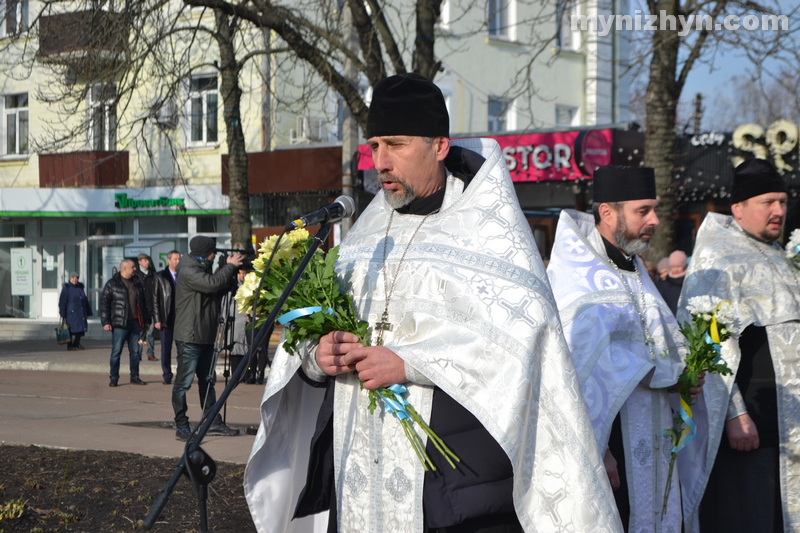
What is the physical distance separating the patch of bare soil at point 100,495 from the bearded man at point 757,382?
2.92 meters

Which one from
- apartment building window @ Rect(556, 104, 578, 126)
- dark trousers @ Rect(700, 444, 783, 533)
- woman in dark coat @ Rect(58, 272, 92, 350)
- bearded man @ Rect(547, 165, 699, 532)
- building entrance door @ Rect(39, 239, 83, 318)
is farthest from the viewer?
apartment building window @ Rect(556, 104, 578, 126)

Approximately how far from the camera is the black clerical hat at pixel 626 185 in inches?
197

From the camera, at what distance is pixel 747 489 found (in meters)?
5.38

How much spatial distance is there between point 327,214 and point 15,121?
28532 millimetres

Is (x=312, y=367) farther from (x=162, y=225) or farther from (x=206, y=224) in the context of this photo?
(x=162, y=225)

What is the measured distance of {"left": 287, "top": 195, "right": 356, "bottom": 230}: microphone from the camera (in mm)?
3090

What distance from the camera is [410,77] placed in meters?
3.57

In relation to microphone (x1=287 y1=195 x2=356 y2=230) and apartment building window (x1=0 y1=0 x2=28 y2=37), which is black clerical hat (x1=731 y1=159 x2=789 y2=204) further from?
apartment building window (x1=0 y1=0 x2=28 y2=37)

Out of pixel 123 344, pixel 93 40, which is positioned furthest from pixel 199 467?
pixel 123 344

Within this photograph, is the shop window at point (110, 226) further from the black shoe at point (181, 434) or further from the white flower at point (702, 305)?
the white flower at point (702, 305)

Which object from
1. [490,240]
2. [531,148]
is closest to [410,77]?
[490,240]

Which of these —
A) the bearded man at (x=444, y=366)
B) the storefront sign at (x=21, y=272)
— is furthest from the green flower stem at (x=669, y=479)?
the storefront sign at (x=21, y=272)

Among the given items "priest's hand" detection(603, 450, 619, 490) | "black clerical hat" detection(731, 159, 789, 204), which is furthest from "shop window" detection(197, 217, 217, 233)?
"priest's hand" detection(603, 450, 619, 490)

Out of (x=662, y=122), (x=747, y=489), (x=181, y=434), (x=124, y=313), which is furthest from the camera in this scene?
(x=124, y=313)
